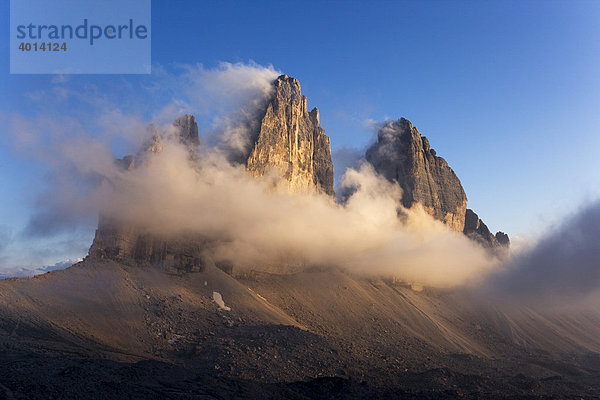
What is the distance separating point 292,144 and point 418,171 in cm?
6129

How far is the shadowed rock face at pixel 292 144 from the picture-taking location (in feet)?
401

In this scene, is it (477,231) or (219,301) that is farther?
(477,231)

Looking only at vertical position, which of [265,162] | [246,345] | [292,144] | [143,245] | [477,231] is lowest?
[246,345]

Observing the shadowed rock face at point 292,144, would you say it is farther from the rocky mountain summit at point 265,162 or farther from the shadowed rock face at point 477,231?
the shadowed rock face at point 477,231

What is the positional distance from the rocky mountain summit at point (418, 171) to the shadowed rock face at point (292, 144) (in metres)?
35.2

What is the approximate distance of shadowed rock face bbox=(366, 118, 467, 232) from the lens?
6506 inches

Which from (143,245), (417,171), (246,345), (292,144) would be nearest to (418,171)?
(417,171)

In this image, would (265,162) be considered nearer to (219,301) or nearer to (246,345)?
(219,301)

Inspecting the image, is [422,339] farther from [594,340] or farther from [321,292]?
[594,340]

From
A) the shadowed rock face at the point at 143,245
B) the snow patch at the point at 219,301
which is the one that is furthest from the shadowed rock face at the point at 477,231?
the snow patch at the point at 219,301

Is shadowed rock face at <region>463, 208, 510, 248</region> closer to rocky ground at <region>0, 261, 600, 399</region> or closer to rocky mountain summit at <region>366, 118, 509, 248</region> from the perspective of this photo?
rocky mountain summit at <region>366, 118, 509, 248</region>

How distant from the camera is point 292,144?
5074 inches

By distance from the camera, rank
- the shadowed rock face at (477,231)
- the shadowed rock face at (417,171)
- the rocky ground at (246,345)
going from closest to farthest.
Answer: the rocky ground at (246,345)
the shadowed rock face at (417,171)
the shadowed rock face at (477,231)

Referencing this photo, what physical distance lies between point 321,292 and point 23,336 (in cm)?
6915
